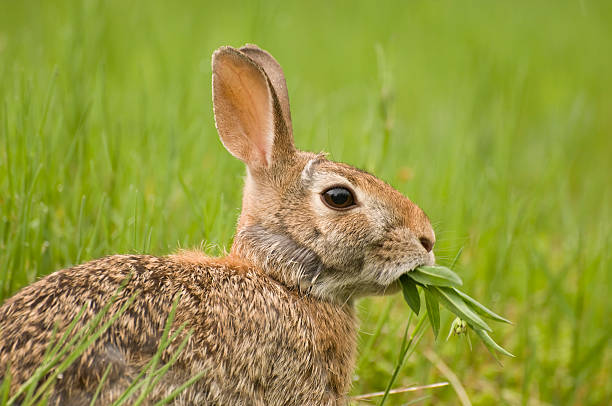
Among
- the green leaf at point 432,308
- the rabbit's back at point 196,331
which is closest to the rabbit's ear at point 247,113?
the rabbit's back at point 196,331

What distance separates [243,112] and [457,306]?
1415 mm

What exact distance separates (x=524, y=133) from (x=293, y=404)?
588cm

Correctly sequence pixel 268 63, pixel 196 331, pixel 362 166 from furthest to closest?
pixel 362 166, pixel 268 63, pixel 196 331

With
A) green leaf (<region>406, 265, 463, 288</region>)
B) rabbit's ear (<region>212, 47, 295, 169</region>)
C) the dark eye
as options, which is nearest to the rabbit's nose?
green leaf (<region>406, 265, 463, 288</region>)

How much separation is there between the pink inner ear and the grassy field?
0.31 m

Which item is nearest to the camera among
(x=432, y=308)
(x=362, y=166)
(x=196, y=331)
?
(x=196, y=331)

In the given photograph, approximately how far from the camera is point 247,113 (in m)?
3.83

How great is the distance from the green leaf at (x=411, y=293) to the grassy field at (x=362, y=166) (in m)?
0.50

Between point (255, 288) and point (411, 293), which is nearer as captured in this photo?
point (255, 288)

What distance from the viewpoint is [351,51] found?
941 centimetres

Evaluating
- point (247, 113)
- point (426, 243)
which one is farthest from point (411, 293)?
point (247, 113)

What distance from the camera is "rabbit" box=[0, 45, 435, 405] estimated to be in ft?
9.02

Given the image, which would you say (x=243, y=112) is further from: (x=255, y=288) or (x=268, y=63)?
(x=255, y=288)

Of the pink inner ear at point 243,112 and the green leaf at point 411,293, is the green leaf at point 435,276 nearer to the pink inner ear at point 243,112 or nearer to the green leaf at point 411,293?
the green leaf at point 411,293
